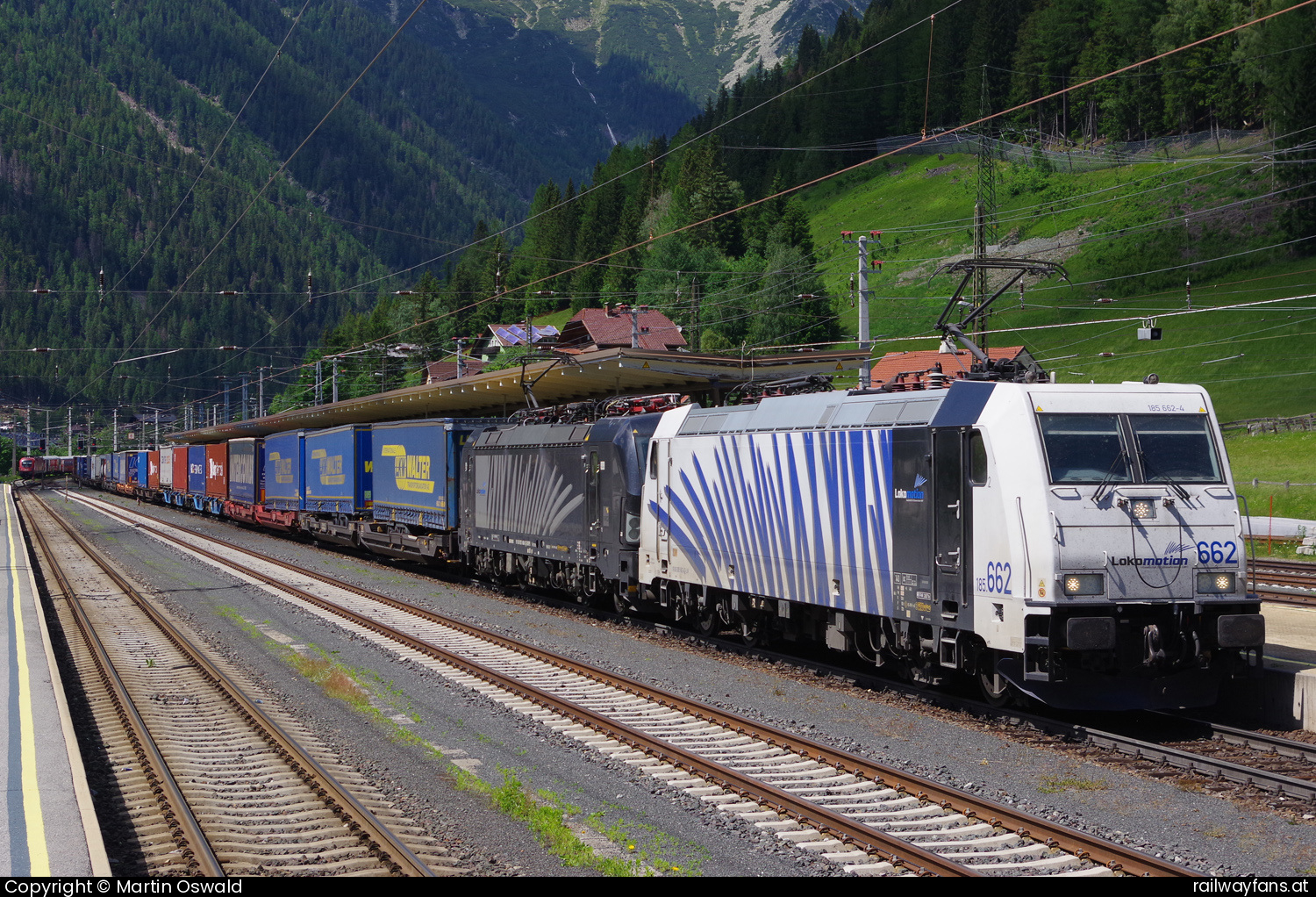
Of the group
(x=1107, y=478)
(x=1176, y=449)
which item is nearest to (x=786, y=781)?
(x=1107, y=478)

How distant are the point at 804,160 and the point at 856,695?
5373 inches

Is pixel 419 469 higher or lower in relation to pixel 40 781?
higher

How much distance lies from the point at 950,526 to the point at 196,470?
60.1m

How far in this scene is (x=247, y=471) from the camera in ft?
168

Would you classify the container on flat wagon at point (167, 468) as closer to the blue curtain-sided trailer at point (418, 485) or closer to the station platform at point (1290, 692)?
the blue curtain-sided trailer at point (418, 485)

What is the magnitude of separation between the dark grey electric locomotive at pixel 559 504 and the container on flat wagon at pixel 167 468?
51.0 meters

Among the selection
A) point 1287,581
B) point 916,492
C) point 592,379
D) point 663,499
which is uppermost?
point 592,379

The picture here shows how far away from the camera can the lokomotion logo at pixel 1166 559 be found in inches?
456

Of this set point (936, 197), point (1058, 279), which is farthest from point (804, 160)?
point (1058, 279)

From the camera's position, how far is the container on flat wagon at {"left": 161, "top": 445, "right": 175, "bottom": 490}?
73250 millimetres

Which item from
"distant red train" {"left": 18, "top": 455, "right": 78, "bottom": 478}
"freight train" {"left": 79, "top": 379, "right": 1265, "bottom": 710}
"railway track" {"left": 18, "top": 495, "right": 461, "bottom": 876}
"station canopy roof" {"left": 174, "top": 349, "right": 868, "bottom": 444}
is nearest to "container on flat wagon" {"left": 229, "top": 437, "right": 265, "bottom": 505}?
"station canopy roof" {"left": 174, "top": 349, "right": 868, "bottom": 444}

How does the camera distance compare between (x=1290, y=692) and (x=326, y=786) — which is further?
(x=1290, y=692)

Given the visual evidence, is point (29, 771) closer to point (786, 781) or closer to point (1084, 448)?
point (786, 781)
